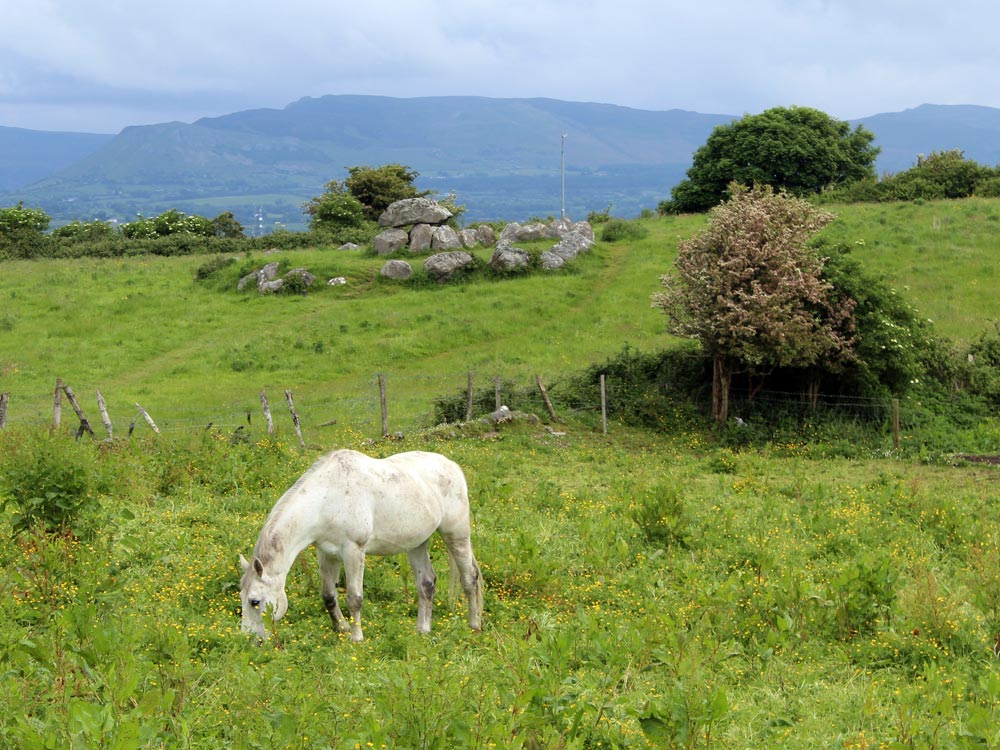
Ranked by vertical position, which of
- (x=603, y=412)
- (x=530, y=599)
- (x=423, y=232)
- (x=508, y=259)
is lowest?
(x=603, y=412)

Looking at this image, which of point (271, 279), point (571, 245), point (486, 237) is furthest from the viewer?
point (486, 237)

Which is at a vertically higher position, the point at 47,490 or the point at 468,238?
the point at 468,238

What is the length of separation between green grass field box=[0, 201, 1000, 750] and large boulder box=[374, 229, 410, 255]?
1704cm

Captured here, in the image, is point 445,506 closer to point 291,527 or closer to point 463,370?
point 291,527

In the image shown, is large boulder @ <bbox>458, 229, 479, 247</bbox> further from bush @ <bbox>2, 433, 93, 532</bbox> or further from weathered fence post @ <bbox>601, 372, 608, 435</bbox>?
bush @ <bbox>2, 433, 93, 532</bbox>

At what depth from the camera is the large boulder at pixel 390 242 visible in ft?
148

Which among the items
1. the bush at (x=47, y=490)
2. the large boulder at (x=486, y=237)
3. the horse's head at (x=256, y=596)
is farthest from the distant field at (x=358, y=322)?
the horse's head at (x=256, y=596)

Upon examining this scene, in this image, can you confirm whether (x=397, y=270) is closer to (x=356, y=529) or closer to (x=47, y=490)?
(x=47, y=490)

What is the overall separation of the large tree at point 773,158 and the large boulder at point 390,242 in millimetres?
22931

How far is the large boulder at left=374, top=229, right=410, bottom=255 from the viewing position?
1774 inches

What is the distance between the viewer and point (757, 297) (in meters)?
23.1

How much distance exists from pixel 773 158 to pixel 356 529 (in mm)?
55932

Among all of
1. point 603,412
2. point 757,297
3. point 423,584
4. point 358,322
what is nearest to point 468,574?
point 423,584

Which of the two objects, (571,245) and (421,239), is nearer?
(571,245)
